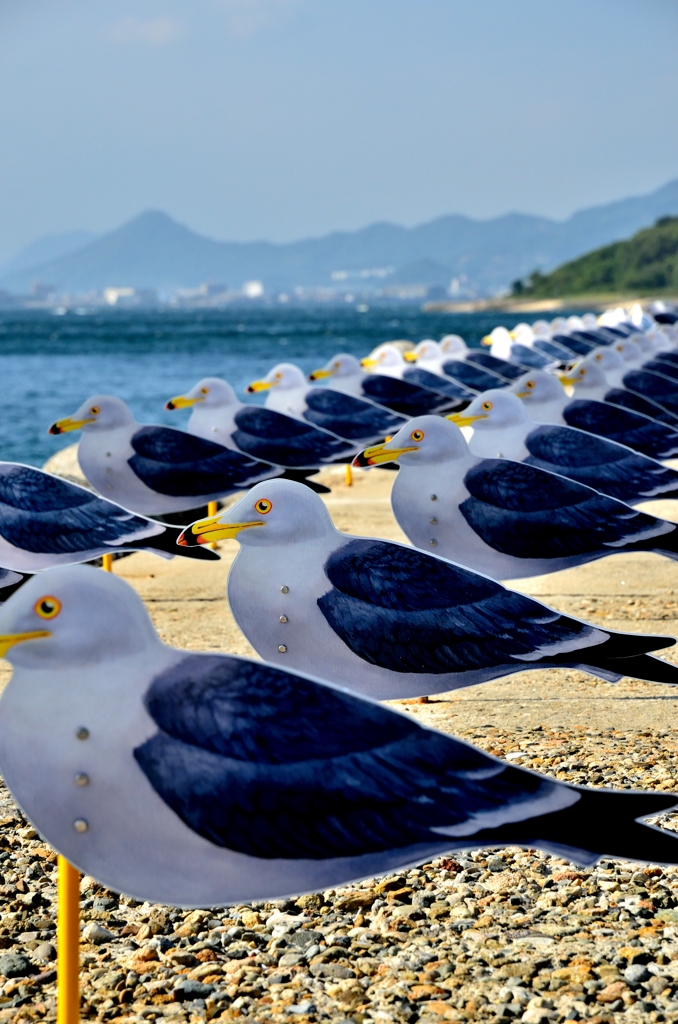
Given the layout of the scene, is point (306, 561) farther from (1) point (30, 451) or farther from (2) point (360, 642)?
(1) point (30, 451)

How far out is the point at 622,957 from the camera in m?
4.57

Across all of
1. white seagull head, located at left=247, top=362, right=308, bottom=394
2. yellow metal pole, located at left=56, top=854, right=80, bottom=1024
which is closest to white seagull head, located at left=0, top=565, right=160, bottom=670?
yellow metal pole, located at left=56, top=854, right=80, bottom=1024

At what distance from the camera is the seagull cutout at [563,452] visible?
883 cm

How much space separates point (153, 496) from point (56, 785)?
277 inches

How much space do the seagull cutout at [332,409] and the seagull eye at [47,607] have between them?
32.5ft

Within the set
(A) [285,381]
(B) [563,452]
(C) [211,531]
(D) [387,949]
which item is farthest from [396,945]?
(A) [285,381]

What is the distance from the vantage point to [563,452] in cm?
884

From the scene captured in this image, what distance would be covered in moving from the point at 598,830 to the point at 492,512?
3.94 m

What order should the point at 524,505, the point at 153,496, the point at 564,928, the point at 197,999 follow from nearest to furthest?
the point at 197,999
the point at 564,928
the point at 524,505
the point at 153,496

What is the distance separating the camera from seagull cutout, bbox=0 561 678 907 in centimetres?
332

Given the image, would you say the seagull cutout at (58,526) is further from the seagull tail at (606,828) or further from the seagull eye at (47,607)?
the seagull tail at (606,828)

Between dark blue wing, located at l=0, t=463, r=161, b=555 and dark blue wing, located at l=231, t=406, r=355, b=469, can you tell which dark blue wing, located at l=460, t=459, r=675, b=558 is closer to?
dark blue wing, located at l=0, t=463, r=161, b=555

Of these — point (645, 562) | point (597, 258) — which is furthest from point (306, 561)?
point (597, 258)

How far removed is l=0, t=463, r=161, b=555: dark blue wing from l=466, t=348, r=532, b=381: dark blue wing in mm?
11821
